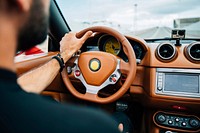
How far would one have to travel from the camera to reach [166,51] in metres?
1.75

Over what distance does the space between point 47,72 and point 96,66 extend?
344 mm

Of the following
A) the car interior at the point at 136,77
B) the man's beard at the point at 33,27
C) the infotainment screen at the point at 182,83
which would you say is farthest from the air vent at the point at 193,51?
the man's beard at the point at 33,27

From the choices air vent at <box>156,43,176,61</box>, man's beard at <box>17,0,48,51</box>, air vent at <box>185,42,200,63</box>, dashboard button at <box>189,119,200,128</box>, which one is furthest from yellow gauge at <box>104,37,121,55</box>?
man's beard at <box>17,0,48,51</box>

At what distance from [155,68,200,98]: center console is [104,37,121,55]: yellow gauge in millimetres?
295

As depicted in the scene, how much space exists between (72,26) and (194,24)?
951 mm

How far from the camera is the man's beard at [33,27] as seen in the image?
1.69ft

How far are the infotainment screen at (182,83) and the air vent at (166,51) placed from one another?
11cm

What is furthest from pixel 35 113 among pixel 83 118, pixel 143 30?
pixel 143 30

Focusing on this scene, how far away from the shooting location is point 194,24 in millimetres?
2025

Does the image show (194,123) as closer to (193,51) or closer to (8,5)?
(193,51)

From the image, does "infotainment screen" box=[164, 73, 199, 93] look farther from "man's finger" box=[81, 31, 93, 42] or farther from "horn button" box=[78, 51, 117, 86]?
"man's finger" box=[81, 31, 93, 42]

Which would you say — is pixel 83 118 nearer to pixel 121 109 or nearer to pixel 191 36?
pixel 121 109

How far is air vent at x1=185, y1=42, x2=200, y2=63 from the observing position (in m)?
1.65

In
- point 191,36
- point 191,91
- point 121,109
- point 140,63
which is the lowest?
point 121,109
